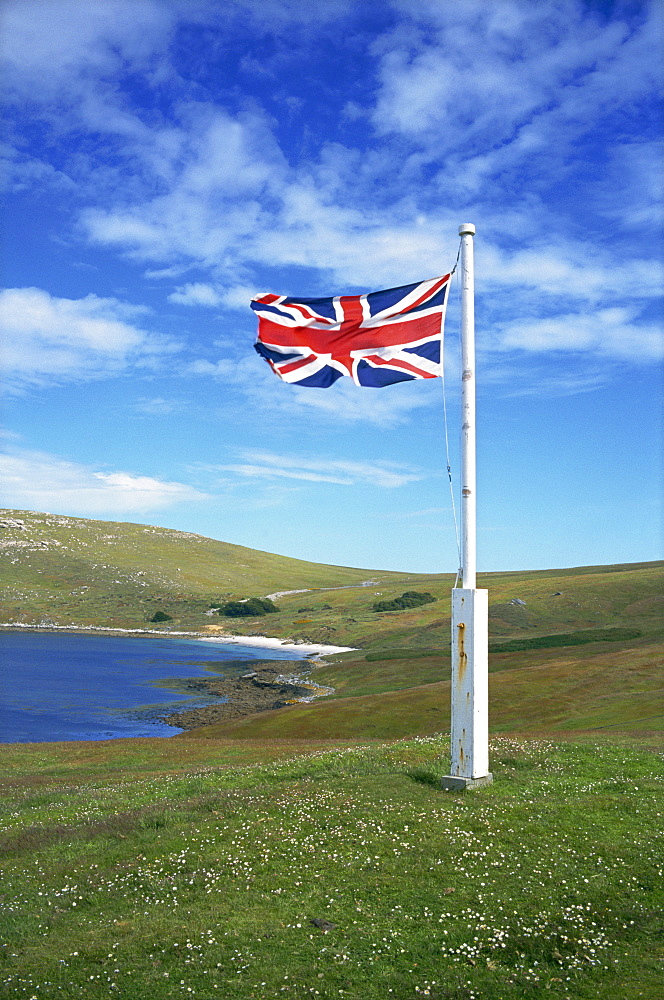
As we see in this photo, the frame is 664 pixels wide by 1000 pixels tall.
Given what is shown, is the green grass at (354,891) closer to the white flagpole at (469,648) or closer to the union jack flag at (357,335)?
the white flagpole at (469,648)

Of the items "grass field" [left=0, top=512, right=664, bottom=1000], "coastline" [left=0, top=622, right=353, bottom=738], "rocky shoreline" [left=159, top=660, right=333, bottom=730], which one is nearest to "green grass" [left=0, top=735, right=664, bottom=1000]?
"grass field" [left=0, top=512, right=664, bottom=1000]

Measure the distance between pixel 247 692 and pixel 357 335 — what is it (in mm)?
92733

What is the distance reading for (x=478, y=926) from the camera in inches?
433

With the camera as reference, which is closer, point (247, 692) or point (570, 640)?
point (247, 692)

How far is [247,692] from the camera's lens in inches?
4129

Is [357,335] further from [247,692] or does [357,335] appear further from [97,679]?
[97,679]

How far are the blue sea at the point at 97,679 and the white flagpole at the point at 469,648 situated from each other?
5836 cm

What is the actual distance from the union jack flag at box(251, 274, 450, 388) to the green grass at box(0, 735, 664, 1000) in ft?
33.3

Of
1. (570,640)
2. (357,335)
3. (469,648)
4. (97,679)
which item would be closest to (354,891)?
(469,648)

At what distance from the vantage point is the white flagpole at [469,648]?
17.3 m

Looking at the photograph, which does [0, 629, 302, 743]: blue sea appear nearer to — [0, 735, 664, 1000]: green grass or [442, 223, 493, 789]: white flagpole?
[0, 735, 664, 1000]: green grass

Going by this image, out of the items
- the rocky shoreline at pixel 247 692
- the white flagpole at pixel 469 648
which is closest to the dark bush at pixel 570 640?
the rocky shoreline at pixel 247 692

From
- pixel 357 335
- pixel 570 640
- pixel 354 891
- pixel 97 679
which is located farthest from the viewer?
pixel 97 679

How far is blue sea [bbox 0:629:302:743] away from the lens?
75.1 meters
